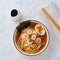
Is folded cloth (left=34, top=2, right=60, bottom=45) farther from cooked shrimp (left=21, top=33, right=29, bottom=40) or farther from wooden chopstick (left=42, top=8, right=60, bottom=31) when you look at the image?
cooked shrimp (left=21, top=33, right=29, bottom=40)

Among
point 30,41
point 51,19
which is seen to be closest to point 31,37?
point 30,41

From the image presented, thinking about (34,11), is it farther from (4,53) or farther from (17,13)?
(4,53)

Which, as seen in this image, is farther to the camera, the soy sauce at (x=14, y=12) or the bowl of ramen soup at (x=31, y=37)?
the soy sauce at (x=14, y=12)

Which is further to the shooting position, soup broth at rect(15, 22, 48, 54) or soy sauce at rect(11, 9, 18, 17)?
soy sauce at rect(11, 9, 18, 17)

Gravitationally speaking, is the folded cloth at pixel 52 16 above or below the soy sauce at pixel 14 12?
below

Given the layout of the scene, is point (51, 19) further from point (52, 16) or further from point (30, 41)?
point (30, 41)

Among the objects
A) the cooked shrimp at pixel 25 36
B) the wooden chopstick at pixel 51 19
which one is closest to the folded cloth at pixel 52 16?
the wooden chopstick at pixel 51 19

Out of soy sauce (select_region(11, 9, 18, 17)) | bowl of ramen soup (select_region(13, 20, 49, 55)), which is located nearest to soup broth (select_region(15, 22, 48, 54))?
bowl of ramen soup (select_region(13, 20, 49, 55))

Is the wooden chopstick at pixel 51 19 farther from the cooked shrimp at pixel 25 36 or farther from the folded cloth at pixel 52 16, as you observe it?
the cooked shrimp at pixel 25 36
